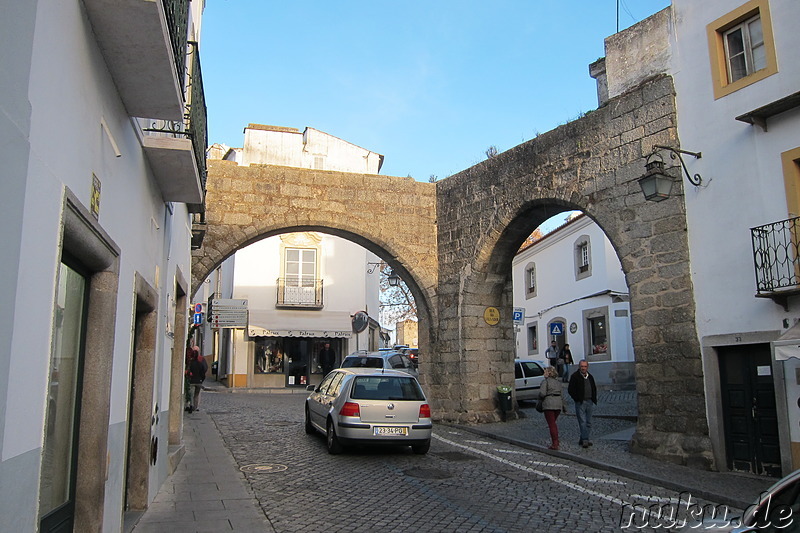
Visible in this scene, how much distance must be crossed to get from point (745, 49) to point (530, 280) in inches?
765

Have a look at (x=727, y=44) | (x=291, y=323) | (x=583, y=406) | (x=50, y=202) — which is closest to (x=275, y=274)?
(x=291, y=323)

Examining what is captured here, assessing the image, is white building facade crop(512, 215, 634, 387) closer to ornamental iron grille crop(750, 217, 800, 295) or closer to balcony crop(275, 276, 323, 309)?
balcony crop(275, 276, 323, 309)

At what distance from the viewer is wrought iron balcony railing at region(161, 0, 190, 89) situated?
4261mm

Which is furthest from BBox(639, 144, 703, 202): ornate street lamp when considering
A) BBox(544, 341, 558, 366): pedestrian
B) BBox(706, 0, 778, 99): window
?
BBox(544, 341, 558, 366): pedestrian

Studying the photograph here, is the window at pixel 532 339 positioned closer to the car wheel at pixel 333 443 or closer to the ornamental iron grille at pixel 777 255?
the car wheel at pixel 333 443

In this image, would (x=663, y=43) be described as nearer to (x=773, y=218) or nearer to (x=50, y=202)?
(x=773, y=218)

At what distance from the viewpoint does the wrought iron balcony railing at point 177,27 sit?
14.0ft

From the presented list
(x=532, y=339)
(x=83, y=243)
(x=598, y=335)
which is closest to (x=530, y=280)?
(x=532, y=339)

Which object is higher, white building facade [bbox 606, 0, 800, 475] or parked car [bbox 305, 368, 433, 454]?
white building facade [bbox 606, 0, 800, 475]

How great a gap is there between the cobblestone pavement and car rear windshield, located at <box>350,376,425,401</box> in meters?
0.90

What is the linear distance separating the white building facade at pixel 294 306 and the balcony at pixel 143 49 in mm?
21117

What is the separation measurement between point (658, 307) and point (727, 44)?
150 inches

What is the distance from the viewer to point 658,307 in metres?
9.42

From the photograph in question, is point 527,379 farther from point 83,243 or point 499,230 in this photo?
point 83,243
